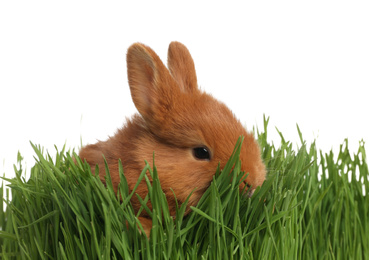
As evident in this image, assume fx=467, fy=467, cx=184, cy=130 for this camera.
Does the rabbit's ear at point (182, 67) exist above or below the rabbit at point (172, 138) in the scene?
above

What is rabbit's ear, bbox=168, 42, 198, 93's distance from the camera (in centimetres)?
169

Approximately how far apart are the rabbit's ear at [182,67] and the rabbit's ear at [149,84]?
13 cm

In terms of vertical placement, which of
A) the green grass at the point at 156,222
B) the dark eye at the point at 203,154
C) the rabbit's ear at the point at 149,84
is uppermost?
the rabbit's ear at the point at 149,84

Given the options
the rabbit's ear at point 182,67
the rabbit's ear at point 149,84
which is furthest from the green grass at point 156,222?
the rabbit's ear at point 182,67

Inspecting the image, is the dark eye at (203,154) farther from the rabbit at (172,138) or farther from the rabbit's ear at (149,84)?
the rabbit's ear at (149,84)

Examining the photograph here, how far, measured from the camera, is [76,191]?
4.65 feet

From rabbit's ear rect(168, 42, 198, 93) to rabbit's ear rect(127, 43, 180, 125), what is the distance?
13 cm

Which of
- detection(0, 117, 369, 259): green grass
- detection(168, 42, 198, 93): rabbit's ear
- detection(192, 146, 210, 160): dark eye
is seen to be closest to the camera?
detection(0, 117, 369, 259): green grass

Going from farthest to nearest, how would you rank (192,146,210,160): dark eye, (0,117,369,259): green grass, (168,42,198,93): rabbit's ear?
(168,42,198,93): rabbit's ear, (192,146,210,160): dark eye, (0,117,369,259): green grass

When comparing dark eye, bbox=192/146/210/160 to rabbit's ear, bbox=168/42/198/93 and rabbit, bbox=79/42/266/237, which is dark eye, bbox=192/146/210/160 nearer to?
rabbit, bbox=79/42/266/237

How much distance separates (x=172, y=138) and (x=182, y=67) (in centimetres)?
36

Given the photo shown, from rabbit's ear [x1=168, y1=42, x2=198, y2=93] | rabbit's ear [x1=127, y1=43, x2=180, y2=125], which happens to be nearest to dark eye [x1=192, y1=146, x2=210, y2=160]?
rabbit's ear [x1=127, y1=43, x2=180, y2=125]

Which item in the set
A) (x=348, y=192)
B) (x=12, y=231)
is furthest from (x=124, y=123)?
(x=348, y=192)

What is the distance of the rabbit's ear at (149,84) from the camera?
1.52 metres
